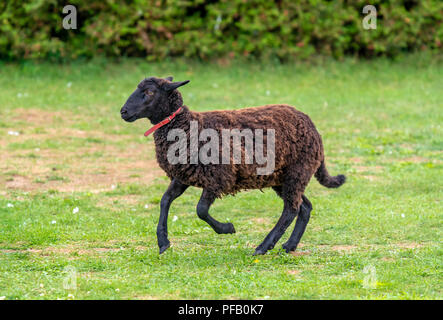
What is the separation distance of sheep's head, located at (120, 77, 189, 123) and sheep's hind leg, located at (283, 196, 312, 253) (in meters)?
1.81

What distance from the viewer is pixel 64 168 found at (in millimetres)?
11477

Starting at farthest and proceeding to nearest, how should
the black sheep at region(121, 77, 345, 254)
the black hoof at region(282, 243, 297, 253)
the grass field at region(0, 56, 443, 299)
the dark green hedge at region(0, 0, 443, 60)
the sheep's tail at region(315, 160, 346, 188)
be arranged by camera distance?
the dark green hedge at region(0, 0, 443, 60) < the sheep's tail at region(315, 160, 346, 188) < the black hoof at region(282, 243, 297, 253) < the black sheep at region(121, 77, 345, 254) < the grass field at region(0, 56, 443, 299)

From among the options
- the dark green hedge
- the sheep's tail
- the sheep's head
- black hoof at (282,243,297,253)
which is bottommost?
black hoof at (282,243,297,253)

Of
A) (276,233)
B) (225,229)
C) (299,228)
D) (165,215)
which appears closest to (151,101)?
(165,215)

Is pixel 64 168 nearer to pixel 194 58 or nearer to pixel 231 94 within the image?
pixel 231 94

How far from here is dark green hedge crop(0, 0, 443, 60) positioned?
16.8 m

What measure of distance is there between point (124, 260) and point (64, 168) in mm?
4483

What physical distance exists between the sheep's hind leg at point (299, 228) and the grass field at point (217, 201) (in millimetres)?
136

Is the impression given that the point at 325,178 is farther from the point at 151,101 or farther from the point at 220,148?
the point at 151,101

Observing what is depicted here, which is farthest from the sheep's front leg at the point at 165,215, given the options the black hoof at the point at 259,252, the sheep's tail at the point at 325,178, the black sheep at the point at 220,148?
the sheep's tail at the point at 325,178

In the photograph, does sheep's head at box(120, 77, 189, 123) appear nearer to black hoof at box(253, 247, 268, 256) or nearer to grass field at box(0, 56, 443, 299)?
grass field at box(0, 56, 443, 299)

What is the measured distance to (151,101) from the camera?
7453 mm

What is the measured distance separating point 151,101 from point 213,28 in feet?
33.6

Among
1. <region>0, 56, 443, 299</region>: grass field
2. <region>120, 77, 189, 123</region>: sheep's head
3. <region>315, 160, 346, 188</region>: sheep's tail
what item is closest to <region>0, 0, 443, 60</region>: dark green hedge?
<region>0, 56, 443, 299</region>: grass field
